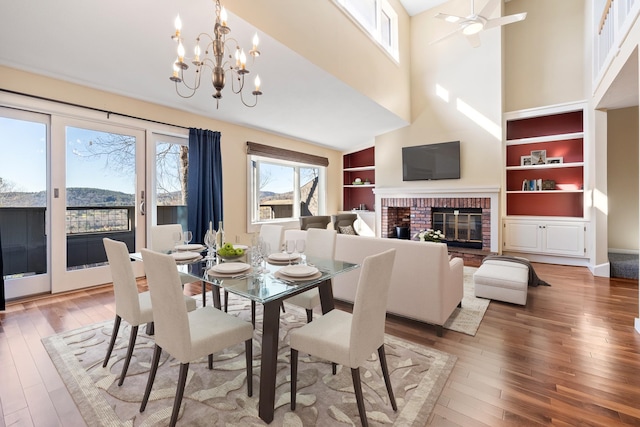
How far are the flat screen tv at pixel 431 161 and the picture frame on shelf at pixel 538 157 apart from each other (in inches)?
50.4

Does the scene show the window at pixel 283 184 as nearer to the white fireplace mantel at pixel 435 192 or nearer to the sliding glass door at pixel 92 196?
the white fireplace mantel at pixel 435 192

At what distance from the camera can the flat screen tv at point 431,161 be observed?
5793 millimetres

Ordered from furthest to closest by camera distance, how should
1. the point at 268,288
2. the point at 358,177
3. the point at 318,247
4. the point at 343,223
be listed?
the point at 358,177, the point at 343,223, the point at 318,247, the point at 268,288

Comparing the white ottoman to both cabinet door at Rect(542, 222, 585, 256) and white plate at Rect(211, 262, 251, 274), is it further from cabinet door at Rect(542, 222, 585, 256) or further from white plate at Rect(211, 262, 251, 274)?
white plate at Rect(211, 262, 251, 274)

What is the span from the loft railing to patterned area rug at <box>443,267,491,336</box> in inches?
116

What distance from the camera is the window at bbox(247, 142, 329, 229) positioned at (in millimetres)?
5609

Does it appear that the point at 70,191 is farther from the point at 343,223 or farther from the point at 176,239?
the point at 343,223

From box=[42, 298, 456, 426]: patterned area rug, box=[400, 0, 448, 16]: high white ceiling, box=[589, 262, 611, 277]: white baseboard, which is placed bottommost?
box=[42, 298, 456, 426]: patterned area rug

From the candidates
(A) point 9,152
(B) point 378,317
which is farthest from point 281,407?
(A) point 9,152

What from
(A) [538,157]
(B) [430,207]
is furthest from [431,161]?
(A) [538,157]

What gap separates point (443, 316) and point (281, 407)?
1513 millimetres

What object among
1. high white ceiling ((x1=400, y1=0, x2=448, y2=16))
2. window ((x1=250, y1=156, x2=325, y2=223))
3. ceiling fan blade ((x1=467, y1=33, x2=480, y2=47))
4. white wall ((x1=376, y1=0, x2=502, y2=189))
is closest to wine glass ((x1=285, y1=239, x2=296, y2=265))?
window ((x1=250, y1=156, x2=325, y2=223))

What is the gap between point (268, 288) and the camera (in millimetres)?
1626

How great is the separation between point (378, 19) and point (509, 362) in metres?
5.28
